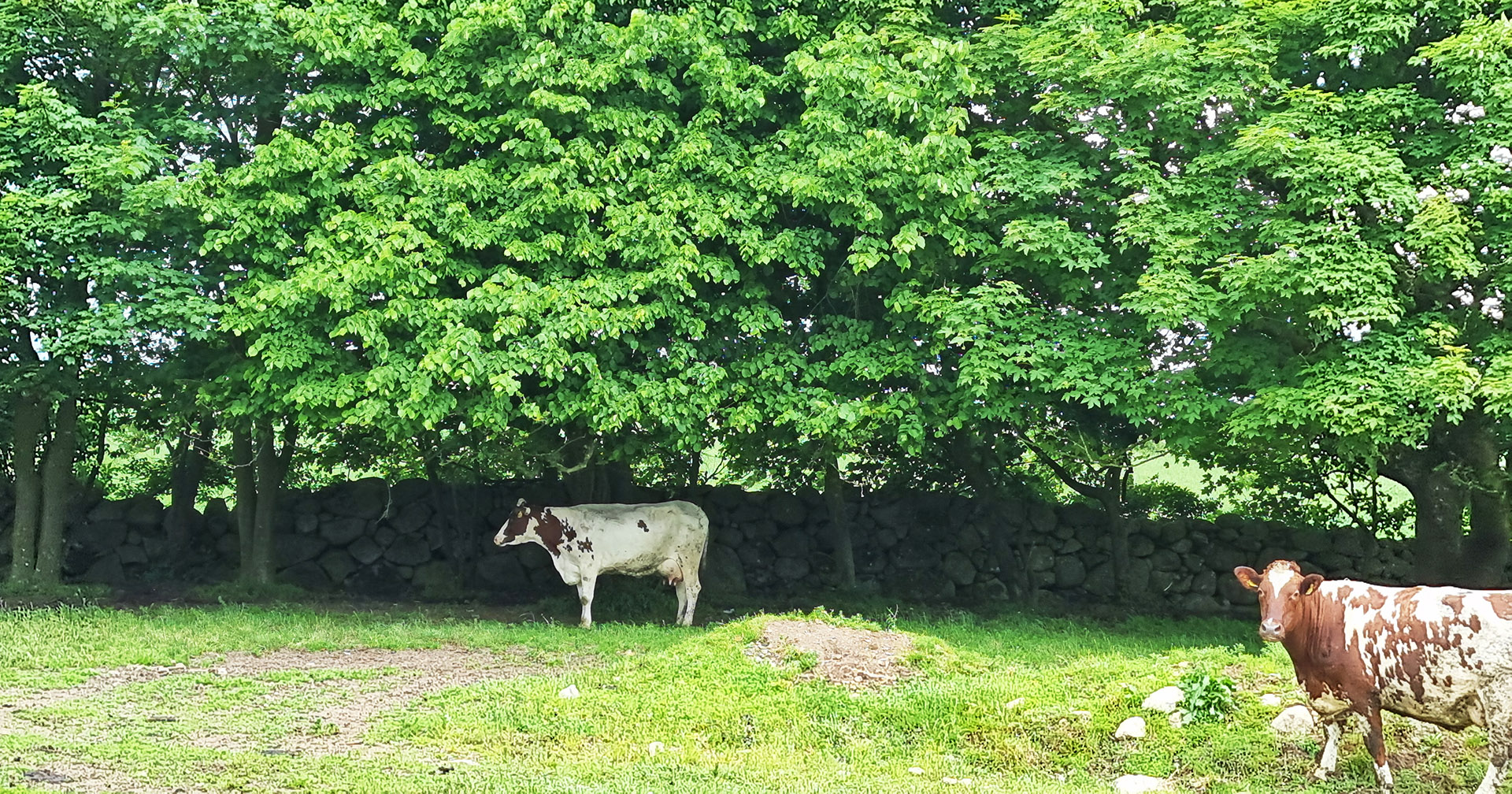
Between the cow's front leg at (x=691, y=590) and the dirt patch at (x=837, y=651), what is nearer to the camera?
the dirt patch at (x=837, y=651)

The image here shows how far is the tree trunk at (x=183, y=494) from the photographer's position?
20188 mm

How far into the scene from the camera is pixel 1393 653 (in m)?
7.71

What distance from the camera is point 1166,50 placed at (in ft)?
46.1

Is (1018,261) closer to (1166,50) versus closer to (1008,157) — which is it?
(1008,157)

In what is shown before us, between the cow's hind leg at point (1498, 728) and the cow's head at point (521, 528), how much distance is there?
12.2 meters

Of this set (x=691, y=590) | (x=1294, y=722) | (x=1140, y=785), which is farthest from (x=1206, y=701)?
(x=691, y=590)

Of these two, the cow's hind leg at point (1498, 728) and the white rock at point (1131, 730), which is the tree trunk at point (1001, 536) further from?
the cow's hind leg at point (1498, 728)

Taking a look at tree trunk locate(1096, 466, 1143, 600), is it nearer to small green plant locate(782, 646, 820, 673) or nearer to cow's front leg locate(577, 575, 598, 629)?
cow's front leg locate(577, 575, 598, 629)

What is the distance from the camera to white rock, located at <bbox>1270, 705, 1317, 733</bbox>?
8812mm

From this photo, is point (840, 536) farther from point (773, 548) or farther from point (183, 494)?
point (183, 494)

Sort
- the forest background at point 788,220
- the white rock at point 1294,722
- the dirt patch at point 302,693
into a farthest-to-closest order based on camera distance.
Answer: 1. the forest background at point 788,220
2. the white rock at point 1294,722
3. the dirt patch at point 302,693

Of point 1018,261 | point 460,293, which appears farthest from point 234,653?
point 1018,261

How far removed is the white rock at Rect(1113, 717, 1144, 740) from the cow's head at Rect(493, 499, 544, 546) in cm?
983

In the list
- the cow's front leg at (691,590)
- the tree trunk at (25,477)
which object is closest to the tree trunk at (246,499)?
the tree trunk at (25,477)
